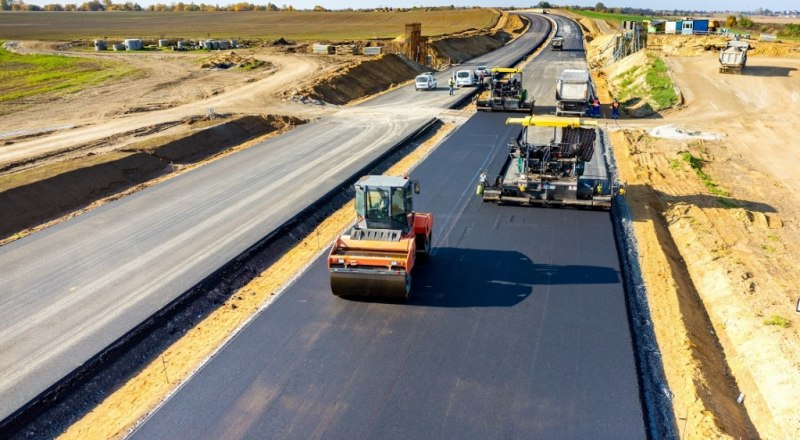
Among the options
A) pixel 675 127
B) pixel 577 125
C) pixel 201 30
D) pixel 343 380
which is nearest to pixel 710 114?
pixel 675 127

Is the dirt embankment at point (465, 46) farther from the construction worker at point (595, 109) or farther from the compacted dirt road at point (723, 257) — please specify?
A: the compacted dirt road at point (723, 257)

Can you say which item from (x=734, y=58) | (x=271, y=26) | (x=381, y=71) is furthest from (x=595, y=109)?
(x=271, y=26)

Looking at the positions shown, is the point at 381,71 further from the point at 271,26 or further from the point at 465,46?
the point at 271,26

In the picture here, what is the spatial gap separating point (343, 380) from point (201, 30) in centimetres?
10331

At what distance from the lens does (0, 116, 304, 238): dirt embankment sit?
17.7 m

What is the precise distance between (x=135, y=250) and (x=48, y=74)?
36.1 m

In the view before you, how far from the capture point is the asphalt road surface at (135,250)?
1068cm

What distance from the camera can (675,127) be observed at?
28.9 m

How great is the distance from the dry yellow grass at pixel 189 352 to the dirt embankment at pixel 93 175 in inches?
333

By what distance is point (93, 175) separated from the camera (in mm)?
20344

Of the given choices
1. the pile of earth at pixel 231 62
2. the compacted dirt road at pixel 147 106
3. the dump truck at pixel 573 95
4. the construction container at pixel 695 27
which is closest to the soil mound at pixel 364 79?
the compacted dirt road at pixel 147 106

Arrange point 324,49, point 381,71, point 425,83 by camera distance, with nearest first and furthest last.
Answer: point 425,83
point 381,71
point 324,49

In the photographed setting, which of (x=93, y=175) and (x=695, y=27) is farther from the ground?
(x=695, y=27)

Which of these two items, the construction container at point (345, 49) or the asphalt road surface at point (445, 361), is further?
the construction container at point (345, 49)
